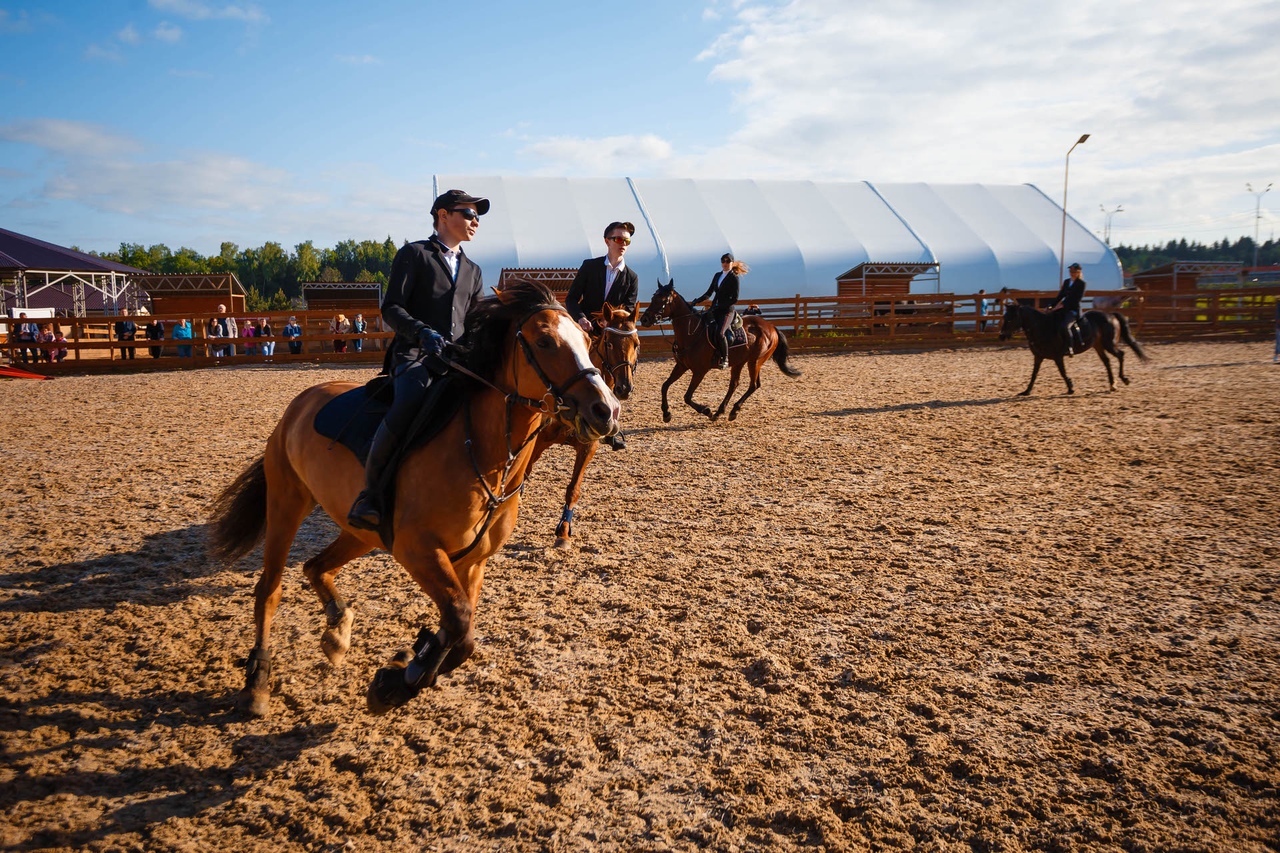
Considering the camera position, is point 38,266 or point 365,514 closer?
point 365,514

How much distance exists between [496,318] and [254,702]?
224cm

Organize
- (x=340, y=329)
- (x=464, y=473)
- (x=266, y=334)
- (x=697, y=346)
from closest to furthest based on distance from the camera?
(x=464, y=473)
(x=697, y=346)
(x=340, y=329)
(x=266, y=334)

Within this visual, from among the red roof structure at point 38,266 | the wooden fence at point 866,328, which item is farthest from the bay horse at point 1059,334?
the red roof structure at point 38,266

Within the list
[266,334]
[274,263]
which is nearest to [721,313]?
[266,334]

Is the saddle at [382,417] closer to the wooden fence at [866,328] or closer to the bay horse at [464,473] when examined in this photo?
the bay horse at [464,473]

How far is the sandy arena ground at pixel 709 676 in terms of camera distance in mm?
2938

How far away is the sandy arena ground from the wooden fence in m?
15.3

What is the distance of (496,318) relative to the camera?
3566 millimetres

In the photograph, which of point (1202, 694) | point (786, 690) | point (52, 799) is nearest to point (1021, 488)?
point (1202, 694)

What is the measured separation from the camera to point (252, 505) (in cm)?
470

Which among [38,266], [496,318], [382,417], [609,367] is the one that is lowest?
[382,417]

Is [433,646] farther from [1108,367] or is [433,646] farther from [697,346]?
[1108,367]

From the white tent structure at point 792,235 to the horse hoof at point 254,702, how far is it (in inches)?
1049

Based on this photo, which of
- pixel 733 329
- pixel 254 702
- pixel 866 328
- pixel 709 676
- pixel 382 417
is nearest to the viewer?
pixel 254 702
